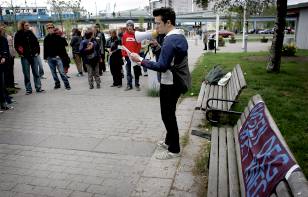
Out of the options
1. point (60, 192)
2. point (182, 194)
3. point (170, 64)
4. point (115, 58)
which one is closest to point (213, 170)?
point (182, 194)

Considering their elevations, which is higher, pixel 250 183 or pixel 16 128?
pixel 250 183

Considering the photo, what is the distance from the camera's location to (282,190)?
1871mm

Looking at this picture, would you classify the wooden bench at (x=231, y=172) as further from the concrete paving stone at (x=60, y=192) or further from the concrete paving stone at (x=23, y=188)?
the concrete paving stone at (x=23, y=188)

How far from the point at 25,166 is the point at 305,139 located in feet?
13.5

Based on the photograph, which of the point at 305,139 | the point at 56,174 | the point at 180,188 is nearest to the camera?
the point at 180,188

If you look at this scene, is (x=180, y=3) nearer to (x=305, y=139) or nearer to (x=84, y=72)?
(x=84, y=72)

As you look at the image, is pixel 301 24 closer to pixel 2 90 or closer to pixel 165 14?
pixel 2 90

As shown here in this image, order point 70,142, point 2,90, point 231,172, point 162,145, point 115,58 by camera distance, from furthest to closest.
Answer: point 115,58
point 2,90
point 70,142
point 162,145
point 231,172

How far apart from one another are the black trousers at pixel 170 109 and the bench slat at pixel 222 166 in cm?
65

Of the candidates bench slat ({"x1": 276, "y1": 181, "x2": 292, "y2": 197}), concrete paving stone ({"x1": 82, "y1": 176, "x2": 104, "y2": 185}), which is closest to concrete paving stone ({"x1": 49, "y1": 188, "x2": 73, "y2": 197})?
concrete paving stone ({"x1": 82, "y1": 176, "x2": 104, "y2": 185})

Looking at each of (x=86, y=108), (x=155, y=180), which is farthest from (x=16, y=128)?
(x=155, y=180)

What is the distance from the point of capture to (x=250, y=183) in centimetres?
248

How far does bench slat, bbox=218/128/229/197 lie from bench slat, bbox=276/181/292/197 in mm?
1077

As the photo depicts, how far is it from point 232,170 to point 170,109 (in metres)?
1.39
